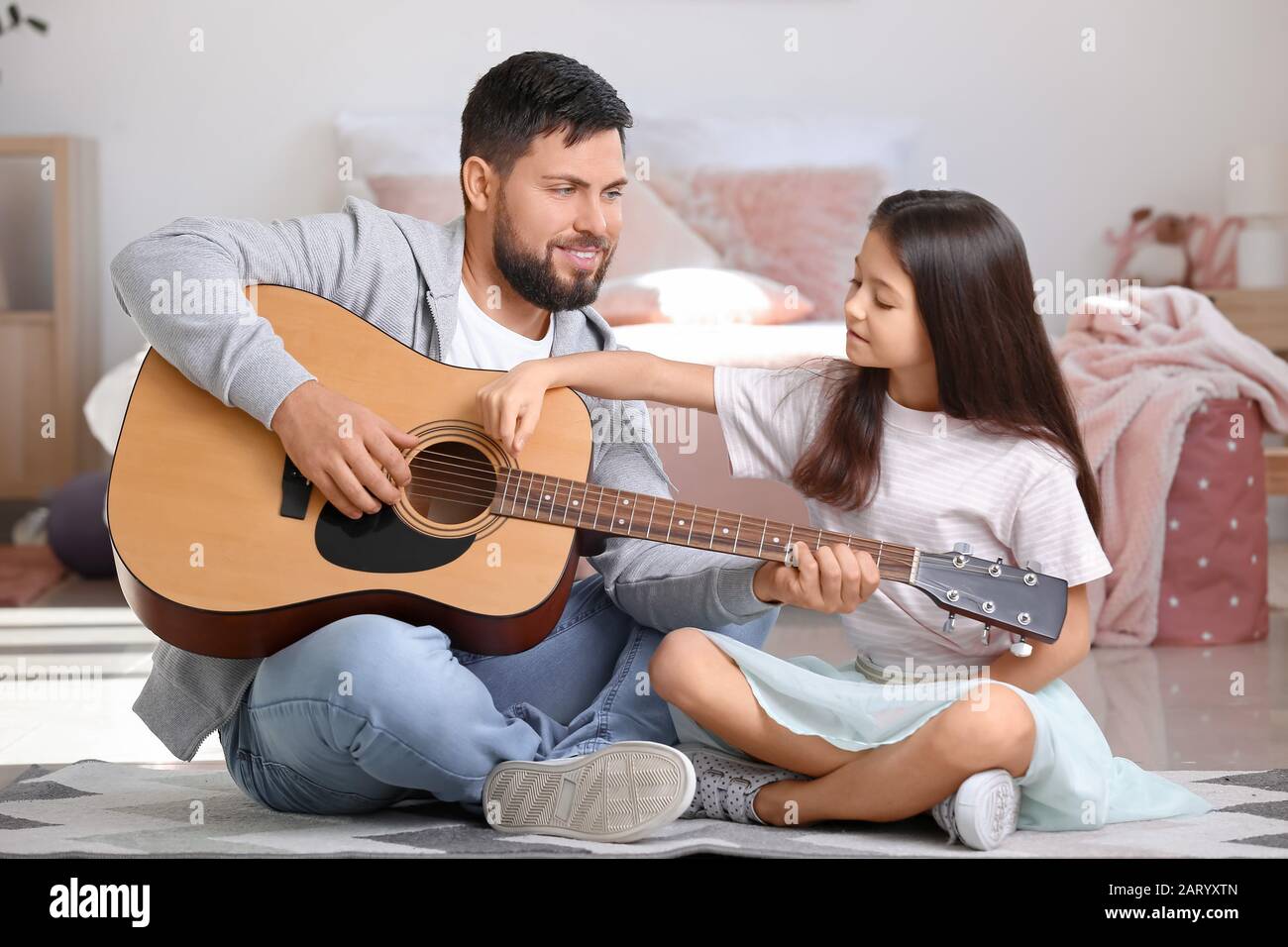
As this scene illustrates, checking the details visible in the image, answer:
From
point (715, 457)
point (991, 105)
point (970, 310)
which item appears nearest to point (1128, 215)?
point (991, 105)

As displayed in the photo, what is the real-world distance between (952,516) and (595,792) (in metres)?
0.47

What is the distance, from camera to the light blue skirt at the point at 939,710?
1.38 meters

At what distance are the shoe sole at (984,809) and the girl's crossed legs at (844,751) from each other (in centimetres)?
1

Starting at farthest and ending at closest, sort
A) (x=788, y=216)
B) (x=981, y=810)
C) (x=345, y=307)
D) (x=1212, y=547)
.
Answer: (x=788, y=216), (x=1212, y=547), (x=345, y=307), (x=981, y=810)

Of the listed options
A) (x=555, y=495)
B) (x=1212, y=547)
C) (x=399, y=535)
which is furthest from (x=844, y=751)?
(x=1212, y=547)

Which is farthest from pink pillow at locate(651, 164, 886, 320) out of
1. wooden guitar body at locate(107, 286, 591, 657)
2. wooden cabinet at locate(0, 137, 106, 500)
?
wooden guitar body at locate(107, 286, 591, 657)

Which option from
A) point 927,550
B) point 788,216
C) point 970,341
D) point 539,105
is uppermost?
point 539,105

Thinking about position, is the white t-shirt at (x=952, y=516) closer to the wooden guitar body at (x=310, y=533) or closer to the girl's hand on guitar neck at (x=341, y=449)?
the wooden guitar body at (x=310, y=533)

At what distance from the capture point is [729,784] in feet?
4.83

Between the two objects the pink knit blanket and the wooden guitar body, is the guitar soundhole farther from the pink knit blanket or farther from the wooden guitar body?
the pink knit blanket

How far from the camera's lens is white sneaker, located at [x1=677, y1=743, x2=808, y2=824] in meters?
1.46

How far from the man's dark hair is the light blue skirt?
627 millimetres

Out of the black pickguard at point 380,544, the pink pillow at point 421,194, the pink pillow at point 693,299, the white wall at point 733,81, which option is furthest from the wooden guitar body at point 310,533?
the white wall at point 733,81

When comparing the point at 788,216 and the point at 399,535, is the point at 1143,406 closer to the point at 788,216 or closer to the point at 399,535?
the point at 788,216
